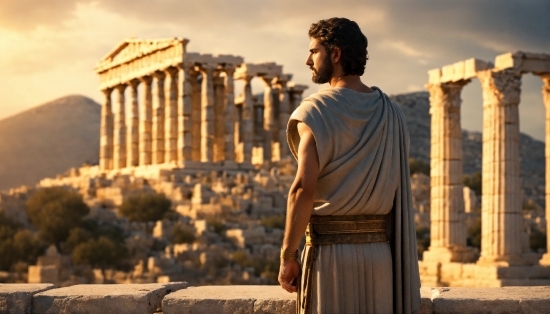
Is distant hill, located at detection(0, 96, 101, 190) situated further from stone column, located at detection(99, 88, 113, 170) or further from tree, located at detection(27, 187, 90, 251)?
tree, located at detection(27, 187, 90, 251)

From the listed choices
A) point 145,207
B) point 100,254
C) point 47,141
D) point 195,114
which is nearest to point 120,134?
point 195,114

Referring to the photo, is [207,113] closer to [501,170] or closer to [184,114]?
[184,114]

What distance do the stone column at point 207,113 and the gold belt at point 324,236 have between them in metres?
39.5

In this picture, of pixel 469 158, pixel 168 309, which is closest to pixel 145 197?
pixel 168 309

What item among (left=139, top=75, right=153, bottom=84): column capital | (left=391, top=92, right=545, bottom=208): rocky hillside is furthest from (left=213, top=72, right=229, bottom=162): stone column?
(left=391, top=92, right=545, bottom=208): rocky hillside

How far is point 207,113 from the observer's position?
4550 centimetres

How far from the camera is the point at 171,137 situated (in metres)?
46.1

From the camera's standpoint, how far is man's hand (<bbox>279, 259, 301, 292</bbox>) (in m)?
5.27

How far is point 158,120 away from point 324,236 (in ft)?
140

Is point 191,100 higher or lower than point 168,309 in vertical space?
higher

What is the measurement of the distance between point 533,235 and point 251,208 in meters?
10.5

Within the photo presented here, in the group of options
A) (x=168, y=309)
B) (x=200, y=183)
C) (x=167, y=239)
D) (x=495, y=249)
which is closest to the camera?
(x=168, y=309)

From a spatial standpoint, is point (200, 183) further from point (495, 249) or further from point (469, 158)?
point (469, 158)

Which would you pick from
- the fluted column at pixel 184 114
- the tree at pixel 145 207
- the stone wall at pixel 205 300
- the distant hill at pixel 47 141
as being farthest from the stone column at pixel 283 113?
the distant hill at pixel 47 141
